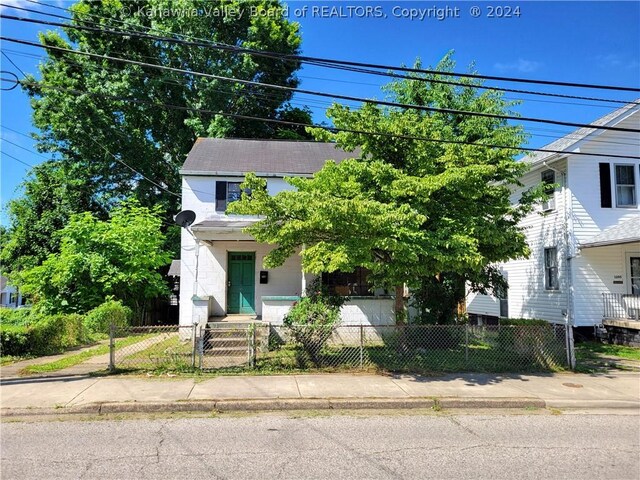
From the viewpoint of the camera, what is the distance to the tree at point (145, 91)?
25.2 m

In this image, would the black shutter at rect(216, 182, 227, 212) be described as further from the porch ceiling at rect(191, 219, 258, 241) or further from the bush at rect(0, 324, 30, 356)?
the bush at rect(0, 324, 30, 356)

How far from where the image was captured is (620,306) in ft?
50.1

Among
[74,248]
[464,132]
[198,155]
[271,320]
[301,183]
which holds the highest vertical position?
[464,132]

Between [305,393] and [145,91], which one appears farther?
[145,91]

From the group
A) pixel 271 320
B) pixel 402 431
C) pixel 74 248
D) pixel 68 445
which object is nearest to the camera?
pixel 68 445

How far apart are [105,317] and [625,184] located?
1923cm

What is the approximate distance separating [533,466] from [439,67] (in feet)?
70.6

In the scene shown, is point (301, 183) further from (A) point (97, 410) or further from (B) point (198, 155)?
(B) point (198, 155)

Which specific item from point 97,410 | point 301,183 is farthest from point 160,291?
point 97,410

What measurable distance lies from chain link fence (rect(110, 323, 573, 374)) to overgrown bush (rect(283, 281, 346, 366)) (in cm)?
2

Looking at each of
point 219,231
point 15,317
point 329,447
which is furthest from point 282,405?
point 15,317

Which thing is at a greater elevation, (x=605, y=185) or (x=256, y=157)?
(x=256, y=157)

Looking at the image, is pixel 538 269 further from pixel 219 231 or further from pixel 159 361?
pixel 159 361

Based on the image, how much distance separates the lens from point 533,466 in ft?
16.3
